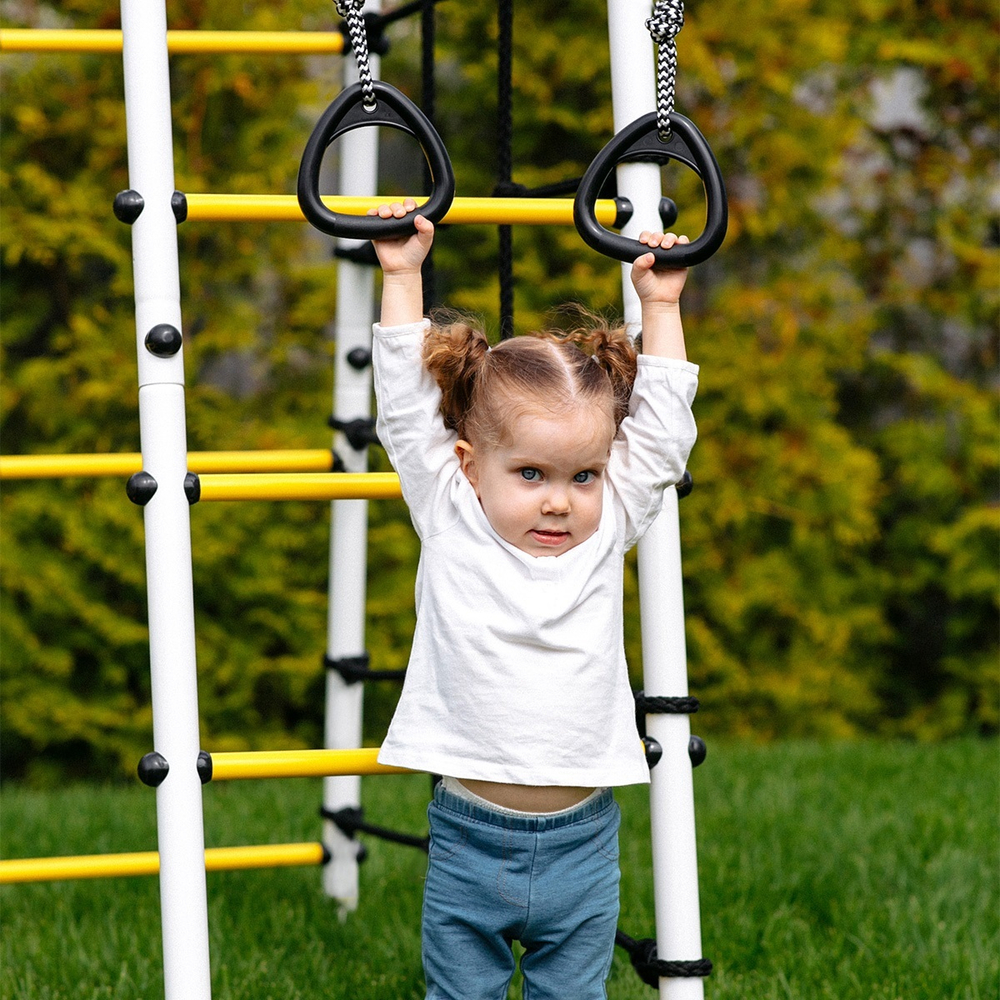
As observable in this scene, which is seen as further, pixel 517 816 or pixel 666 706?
pixel 666 706

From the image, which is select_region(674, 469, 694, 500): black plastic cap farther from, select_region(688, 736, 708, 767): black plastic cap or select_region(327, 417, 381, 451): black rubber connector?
select_region(327, 417, 381, 451): black rubber connector

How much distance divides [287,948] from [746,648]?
2557mm

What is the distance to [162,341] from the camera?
1.76m

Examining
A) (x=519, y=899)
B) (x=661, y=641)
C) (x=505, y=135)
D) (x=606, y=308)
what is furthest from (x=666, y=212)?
(x=606, y=308)

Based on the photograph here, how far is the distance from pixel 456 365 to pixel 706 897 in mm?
1495

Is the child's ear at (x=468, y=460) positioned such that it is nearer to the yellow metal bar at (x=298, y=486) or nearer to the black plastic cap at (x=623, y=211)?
the yellow metal bar at (x=298, y=486)

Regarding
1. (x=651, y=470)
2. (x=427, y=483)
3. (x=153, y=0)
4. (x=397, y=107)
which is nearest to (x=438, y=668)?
(x=427, y=483)

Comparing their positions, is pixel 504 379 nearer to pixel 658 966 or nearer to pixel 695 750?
pixel 695 750

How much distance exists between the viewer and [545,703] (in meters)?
1.62

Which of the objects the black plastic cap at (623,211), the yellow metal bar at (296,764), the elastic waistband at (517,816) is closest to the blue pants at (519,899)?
the elastic waistband at (517,816)

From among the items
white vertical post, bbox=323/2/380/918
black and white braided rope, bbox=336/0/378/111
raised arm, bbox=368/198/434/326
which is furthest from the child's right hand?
white vertical post, bbox=323/2/380/918

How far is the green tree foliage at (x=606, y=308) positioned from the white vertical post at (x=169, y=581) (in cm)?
227

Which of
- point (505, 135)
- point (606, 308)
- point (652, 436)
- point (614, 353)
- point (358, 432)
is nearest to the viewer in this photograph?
point (652, 436)

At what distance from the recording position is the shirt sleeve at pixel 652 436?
1.69 m
